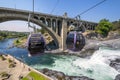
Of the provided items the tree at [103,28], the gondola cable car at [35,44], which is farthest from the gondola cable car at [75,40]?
the tree at [103,28]

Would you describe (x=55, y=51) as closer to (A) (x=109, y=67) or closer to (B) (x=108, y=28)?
(A) (x=109, y=67)

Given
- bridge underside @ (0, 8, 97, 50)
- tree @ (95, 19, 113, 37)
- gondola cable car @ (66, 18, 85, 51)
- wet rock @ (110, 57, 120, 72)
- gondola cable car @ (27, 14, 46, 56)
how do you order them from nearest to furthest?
1. gondola cable car @ (66, 18, 85, 51)
2. gondola cable car @ (27, 14, 46, 56)
3. wet rock @ (110, 57, 120, 72)
4. bridge underside @ (0, 8, 97, 50)
5. tree @ (95, 19, 113, 37)

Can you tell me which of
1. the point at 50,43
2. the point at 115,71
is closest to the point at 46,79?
the point at 115,71

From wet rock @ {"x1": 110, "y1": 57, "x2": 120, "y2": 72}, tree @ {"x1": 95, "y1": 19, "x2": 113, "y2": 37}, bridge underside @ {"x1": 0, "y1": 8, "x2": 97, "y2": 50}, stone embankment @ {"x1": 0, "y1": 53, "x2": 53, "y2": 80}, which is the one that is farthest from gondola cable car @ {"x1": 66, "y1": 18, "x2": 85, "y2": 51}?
tree @ {"x1": 95, "y1": 19, "x2": 113, "y2": 37}

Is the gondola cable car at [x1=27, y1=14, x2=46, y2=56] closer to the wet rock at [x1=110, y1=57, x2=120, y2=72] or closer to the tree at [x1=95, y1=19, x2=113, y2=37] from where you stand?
the wet rock at [x1=110, y1=57, x2=120, y2=72]

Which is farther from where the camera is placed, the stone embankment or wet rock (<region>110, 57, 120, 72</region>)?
wet rock (<region>110, 57, 120, 72</region>)

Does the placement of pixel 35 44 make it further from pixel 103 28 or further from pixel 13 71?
pixel 103 28

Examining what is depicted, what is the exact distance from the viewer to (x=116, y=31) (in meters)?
70.2

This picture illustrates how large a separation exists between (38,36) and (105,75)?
→ 13.0m

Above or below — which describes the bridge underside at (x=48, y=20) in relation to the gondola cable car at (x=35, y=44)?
above

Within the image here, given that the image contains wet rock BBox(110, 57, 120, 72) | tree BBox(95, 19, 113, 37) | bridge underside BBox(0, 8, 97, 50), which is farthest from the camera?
tree BBox(95, 19, 113, 37)

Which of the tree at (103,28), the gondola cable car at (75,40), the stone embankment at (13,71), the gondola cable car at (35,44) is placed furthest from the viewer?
the tree at (103,28)

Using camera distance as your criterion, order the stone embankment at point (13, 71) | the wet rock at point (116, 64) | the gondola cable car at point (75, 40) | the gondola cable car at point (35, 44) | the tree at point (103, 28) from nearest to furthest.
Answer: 1. the gondola cable car at point (75, 40)
2. the gondola cable car at point (35, 44)
3. the stone embankment at point (13, 71)
4. the wet rock at point (116, 64)
5. the tree at point (103, 28)

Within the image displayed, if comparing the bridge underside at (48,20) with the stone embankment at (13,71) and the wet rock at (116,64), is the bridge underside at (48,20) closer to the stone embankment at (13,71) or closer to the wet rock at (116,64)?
the stone embankment at (13,71)
